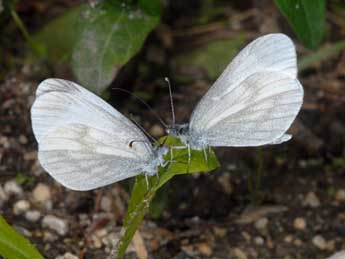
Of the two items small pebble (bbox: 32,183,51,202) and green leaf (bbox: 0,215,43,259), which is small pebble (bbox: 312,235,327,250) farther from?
green leaf (bbox: 0,215,43,259)

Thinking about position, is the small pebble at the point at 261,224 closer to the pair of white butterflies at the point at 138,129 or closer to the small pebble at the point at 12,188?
the pair of white butterflies at the point at 138,129

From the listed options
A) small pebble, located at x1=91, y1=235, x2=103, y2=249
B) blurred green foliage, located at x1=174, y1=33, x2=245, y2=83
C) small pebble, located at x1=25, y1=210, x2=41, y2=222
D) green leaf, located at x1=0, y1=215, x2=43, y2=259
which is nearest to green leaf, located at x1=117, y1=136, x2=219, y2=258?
green leaf, located at x1=0, y1=215, x2=43, y2=259

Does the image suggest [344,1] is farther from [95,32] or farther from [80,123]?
[80,123]

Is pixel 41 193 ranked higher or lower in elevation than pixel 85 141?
lower

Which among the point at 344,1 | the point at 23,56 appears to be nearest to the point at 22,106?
the point at 23,56

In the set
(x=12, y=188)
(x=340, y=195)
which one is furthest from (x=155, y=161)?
(x=340, y=195)

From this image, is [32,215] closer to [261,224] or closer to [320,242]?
[261,224]

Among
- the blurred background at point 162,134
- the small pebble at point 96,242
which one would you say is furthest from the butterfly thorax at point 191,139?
the small pebble at point 96,242
